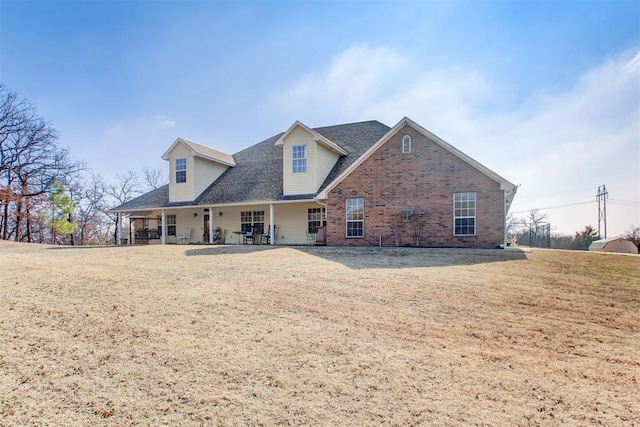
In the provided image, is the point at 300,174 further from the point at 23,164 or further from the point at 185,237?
the point at 23,164

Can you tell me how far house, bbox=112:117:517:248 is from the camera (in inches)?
584

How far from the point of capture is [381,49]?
12688 millimetres

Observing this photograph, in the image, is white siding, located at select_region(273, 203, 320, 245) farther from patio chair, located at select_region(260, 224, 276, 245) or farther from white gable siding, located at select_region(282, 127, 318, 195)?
white gable siding, located at select_region(282, 127, 318, 195)

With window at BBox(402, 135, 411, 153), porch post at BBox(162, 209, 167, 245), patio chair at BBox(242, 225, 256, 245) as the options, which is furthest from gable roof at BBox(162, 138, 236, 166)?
window at BBox(402, 135, 411, 153)

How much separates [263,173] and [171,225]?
→ 7.89 m

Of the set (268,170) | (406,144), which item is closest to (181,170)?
(268,170)

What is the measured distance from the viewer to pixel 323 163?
1920 cm

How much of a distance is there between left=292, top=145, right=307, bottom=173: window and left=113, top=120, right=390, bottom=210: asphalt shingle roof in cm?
148

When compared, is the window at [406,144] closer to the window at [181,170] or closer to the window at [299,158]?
the window at [299,158]

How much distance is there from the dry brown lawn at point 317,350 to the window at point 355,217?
26.4ft

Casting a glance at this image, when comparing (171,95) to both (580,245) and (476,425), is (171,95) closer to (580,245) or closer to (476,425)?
(476,425)

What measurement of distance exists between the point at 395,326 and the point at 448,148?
1159 centimetres

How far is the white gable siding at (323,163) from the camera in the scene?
61.2ft

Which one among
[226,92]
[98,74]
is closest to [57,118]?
[98,74]
